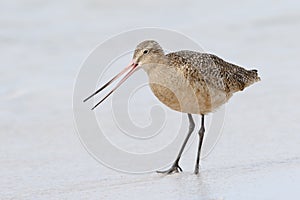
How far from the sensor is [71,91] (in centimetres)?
761

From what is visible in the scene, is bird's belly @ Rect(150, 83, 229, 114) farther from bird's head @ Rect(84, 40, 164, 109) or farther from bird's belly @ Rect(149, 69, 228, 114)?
bird's head @ Rect(84, 40, 164, 109)

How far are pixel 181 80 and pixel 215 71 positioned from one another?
0.32 meters

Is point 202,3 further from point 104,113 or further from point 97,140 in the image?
point 97,140

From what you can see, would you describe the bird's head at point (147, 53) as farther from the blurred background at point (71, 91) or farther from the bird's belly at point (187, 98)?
the blurred background at point (71, 91)

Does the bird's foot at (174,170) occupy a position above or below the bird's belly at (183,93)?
below

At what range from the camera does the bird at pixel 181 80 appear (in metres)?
5.21

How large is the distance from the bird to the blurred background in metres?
0.40

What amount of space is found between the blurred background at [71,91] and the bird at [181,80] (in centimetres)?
40

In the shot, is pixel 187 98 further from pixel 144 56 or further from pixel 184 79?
pixel 144 56

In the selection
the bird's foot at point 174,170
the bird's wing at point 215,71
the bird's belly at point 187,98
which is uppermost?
the bird's wing at point 215,71

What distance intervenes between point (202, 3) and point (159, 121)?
13.8ft

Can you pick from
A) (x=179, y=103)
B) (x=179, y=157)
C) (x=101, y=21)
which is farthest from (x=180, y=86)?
(x=101, y=21)

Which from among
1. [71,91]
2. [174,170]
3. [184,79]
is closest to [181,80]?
[184,79]

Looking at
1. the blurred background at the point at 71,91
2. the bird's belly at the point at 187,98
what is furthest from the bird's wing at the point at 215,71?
the blurred background at the point at 71,91
